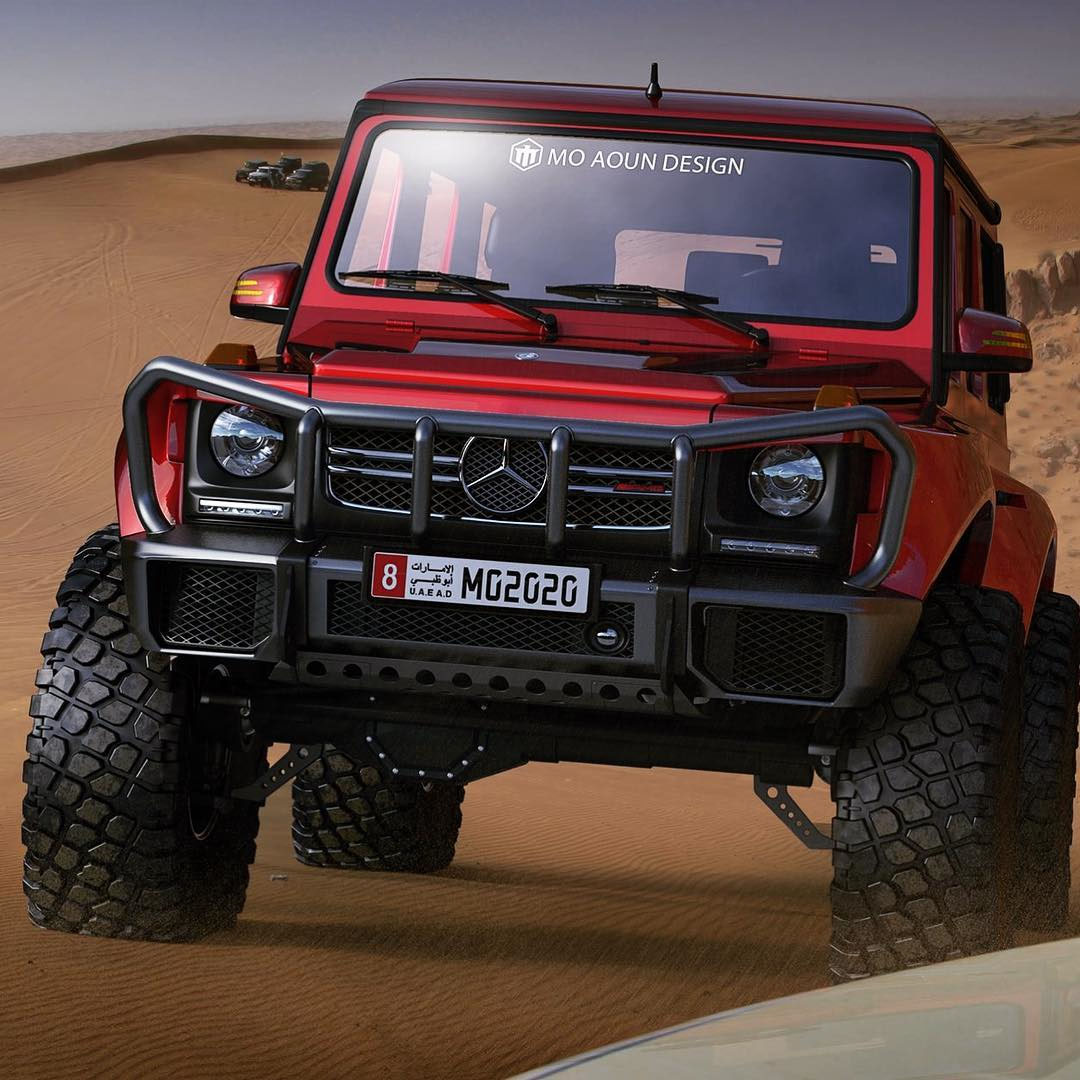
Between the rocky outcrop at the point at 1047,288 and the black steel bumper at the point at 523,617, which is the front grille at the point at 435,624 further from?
the rocky outcrop at the point at 1047,288

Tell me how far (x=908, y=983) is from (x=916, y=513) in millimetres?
2304

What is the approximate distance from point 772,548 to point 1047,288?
2580cm

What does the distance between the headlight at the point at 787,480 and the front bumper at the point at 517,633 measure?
7.6 inches

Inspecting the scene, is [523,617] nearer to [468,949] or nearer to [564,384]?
[564,384]

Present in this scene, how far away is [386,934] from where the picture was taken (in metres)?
5.46

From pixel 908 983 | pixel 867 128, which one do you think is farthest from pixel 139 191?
pixel 908 983

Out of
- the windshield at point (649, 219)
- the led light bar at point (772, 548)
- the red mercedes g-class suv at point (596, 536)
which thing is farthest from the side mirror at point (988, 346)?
the led light bar at point (772, 548)

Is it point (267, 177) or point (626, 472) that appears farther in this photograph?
point (267, 177)

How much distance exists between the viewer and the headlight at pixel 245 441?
4.34 metres

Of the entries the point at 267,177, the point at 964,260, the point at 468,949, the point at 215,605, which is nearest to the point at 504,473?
the point at 215,605

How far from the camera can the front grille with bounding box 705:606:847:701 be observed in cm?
402

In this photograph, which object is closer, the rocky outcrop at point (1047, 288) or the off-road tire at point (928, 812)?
the off-road tire at point (928, 812)

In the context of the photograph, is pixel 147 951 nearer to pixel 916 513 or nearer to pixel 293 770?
pixel 293 770

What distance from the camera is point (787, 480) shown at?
13.8 ft
